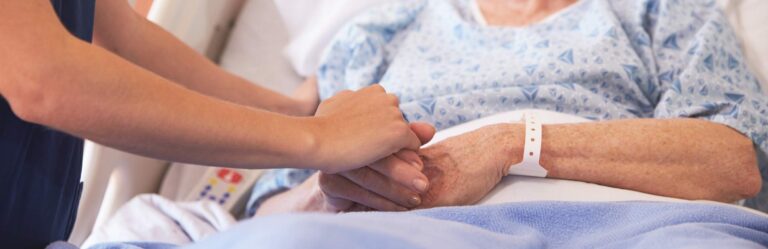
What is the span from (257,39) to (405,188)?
35.1 inches

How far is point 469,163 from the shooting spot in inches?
46.6

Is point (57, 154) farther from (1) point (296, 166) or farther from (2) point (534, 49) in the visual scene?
(2) point (534, 49)

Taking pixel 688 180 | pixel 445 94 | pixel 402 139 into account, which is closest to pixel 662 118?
pixel 688 180

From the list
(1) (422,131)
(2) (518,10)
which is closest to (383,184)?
(1) (422,131)

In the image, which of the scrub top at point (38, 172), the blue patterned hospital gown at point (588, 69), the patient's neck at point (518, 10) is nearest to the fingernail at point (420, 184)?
the blue patterned hospital gown at point (588, 69)

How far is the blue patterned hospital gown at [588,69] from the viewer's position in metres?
1.35

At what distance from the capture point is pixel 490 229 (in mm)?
1012

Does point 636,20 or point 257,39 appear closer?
point 636,20

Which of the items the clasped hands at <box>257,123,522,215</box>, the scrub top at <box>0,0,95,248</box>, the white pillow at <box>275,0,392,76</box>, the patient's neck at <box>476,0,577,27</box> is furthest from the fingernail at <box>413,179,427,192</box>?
the white pillow at <box>275,0,392,76</box>

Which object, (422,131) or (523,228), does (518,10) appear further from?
(523,228)

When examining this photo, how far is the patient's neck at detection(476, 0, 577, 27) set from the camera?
1.59m

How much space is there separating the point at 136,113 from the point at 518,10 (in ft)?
3.37

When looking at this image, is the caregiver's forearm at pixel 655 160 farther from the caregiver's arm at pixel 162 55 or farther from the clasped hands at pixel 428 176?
the caregiver's arm at pixel 162 55

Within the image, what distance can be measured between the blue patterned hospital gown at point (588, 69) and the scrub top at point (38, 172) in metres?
0.56
